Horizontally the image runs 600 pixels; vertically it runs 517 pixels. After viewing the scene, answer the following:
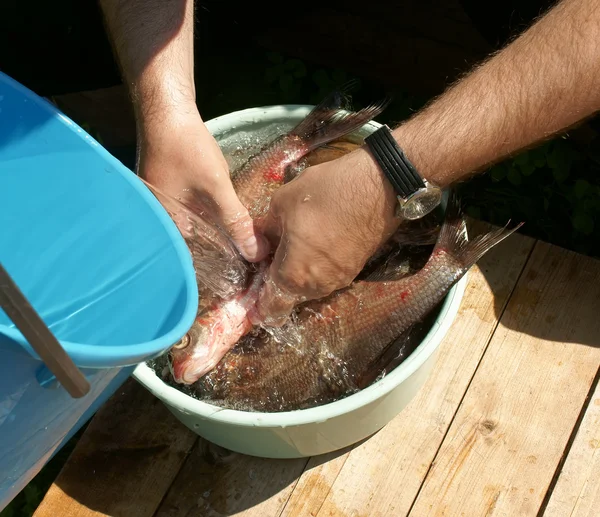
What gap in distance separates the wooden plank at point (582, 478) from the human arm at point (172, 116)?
941 mm

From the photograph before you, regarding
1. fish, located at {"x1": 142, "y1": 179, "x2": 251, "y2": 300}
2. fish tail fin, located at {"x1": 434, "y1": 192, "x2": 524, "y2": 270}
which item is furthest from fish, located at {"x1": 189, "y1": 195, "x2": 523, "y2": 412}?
fish, located at {"x1": 142, "y1": 179, "x2": 251, "y2": 300}

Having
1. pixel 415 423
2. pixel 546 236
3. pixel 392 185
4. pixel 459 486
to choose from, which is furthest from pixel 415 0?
pixel 459 486

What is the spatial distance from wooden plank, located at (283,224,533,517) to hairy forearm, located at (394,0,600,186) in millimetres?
608

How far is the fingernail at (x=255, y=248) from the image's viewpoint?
1.55 meters

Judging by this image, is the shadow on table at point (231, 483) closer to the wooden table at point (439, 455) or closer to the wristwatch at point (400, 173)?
the wooden table at point (439, 455)

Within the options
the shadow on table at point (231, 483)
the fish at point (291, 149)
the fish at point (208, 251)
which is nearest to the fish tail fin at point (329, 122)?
the fish at point (291, 149)

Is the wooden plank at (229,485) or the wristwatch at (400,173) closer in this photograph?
the wristwatch at (400,173)

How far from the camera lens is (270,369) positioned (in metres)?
1.54

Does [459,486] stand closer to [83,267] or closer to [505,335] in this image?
[505,335]

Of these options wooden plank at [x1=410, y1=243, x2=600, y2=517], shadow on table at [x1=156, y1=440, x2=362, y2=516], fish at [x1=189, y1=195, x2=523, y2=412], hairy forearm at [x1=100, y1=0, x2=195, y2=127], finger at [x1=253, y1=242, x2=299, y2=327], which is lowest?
wooden plank at [x1=410, y1=243, x2=600, y2=517]

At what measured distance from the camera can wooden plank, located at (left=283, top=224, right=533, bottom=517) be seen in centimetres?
166

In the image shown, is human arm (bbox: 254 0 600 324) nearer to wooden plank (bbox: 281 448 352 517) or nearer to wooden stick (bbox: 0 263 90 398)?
wooden plank (bbox: 281 448 352 517)

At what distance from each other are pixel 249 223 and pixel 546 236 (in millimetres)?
1178

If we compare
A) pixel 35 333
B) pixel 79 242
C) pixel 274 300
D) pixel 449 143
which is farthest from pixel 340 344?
pixel 35 333
